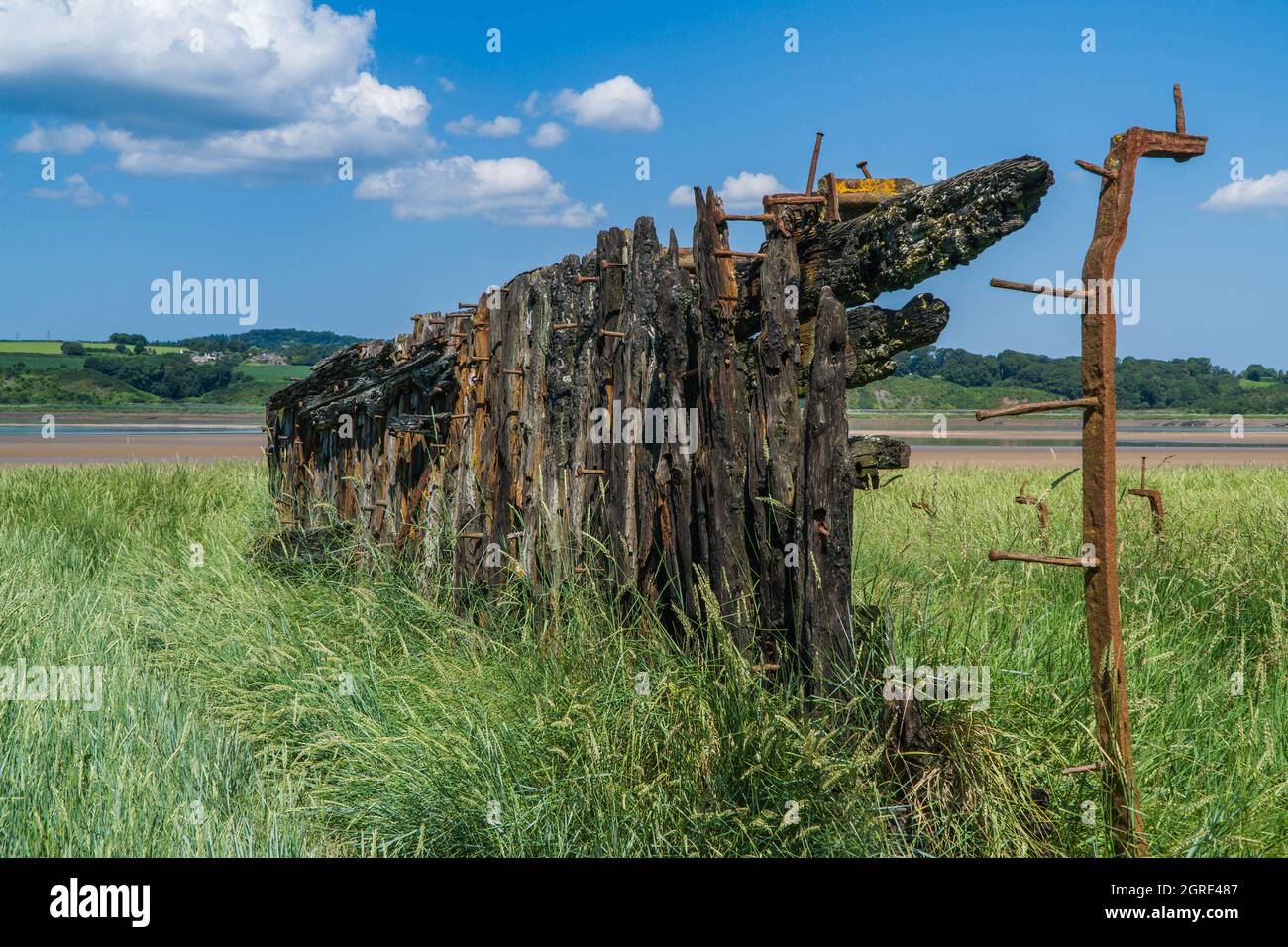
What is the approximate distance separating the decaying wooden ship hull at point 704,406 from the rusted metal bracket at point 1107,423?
22 centimetres

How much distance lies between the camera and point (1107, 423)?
8.82 ft

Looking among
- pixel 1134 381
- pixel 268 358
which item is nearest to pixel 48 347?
pixel 268 358

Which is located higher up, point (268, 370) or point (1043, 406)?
point (268, 370)

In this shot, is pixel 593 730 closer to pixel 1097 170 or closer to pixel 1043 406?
pixel 1043 406

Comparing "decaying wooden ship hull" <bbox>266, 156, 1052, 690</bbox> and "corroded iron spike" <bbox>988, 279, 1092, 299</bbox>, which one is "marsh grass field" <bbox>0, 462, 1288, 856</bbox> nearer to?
"decaying wooden ship hull" <bbox>266, 156, 1052, 690</bbox>

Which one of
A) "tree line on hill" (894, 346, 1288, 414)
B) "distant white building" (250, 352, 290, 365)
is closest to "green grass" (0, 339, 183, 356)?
"distant white building" (250, 352, 290, 365)

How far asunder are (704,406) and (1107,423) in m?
1.36

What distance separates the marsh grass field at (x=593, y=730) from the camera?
116 inches

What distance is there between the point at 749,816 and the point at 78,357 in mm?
86401

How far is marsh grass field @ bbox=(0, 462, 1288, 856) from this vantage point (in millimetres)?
2936

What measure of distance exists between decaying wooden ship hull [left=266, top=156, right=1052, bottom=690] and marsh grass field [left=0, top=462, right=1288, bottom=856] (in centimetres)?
26

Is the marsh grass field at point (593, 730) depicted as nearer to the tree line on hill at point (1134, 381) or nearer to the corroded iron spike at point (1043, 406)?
the corroded iron spike at point (1043, 406)

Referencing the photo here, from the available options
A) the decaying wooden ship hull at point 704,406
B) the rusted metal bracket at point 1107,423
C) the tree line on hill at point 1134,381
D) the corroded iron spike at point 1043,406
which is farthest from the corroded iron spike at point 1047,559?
the tree line on hill at point 1134,381

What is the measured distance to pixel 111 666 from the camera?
448 cm
